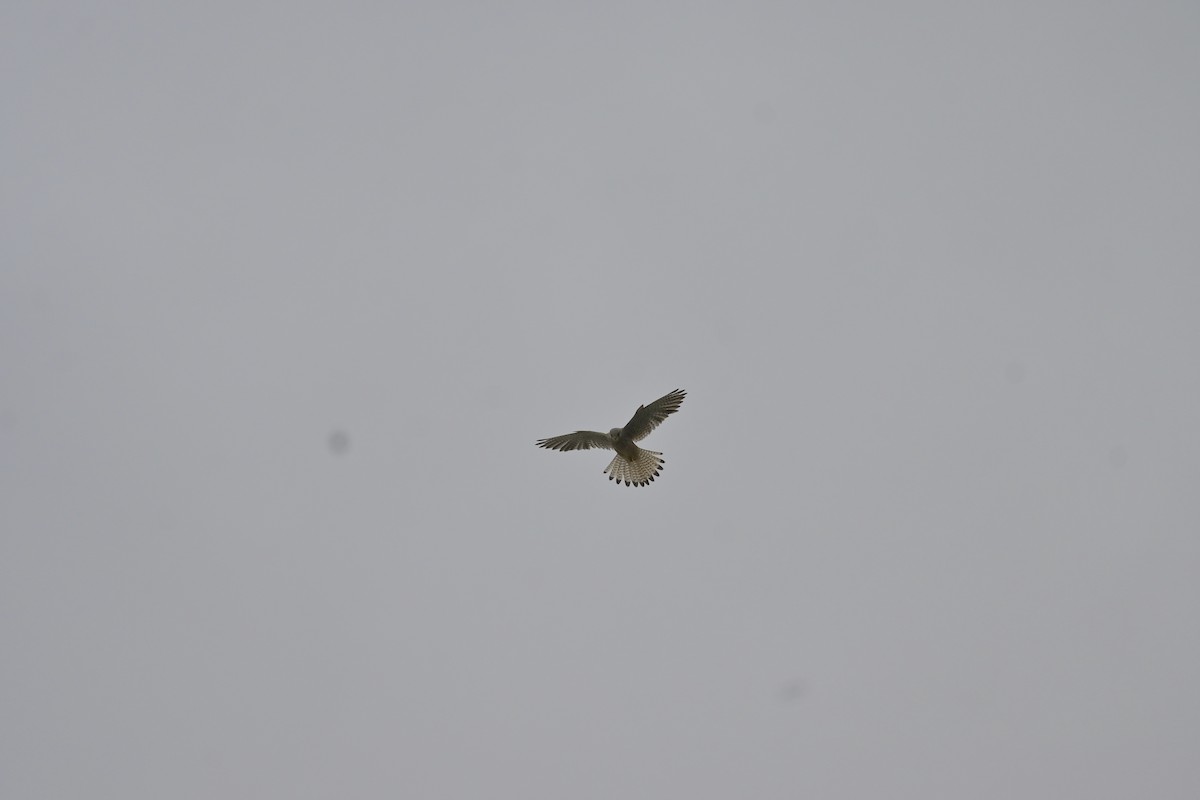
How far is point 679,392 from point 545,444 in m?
2.91

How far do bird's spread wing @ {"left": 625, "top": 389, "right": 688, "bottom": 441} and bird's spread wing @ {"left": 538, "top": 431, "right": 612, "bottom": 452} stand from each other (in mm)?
536

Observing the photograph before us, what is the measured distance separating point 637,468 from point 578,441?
166 cm

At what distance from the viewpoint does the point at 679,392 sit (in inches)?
844

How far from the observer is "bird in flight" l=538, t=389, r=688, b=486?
21.9 m

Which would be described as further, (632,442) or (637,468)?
(637,468)

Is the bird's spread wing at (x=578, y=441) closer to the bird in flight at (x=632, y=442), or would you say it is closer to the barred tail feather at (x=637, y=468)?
the bird in flight at (x=632, y=442)

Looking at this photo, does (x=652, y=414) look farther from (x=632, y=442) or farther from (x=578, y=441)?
(x=578, y=441)

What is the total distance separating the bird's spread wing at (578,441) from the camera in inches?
876

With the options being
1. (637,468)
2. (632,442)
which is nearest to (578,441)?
(632,442)

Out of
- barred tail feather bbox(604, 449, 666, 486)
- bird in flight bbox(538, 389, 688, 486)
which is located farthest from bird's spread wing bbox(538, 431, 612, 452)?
barred tail feather bbox(604, 449, 666, 486)

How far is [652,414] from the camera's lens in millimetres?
21984

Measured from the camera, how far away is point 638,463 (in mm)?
23375

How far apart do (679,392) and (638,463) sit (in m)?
2.52

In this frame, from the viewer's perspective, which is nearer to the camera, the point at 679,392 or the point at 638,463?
the point at 679,392
